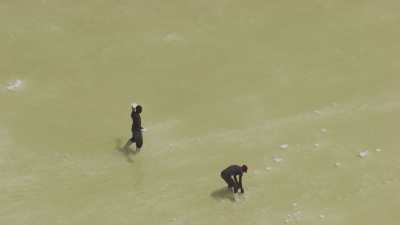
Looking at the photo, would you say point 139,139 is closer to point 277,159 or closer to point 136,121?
point 136,121

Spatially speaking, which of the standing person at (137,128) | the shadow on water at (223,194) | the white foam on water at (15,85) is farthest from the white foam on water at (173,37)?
the shadow on water at (223,194)

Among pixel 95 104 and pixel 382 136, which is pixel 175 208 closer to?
pixel 95 104

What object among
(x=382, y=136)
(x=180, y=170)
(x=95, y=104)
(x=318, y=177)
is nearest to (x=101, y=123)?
(x=95, y=104)

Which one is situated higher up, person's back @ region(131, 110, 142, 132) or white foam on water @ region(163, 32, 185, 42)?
white foam on water @ region(163, 32, 185, 42)

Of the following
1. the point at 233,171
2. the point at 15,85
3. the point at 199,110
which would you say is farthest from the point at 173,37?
the point at 233,171

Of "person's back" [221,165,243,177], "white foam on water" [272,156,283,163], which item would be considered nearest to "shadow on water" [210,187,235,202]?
"person's back" [221,165,243,177]

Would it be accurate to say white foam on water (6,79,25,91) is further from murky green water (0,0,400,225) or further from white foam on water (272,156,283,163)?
white foam on water (272,156,283,163)
